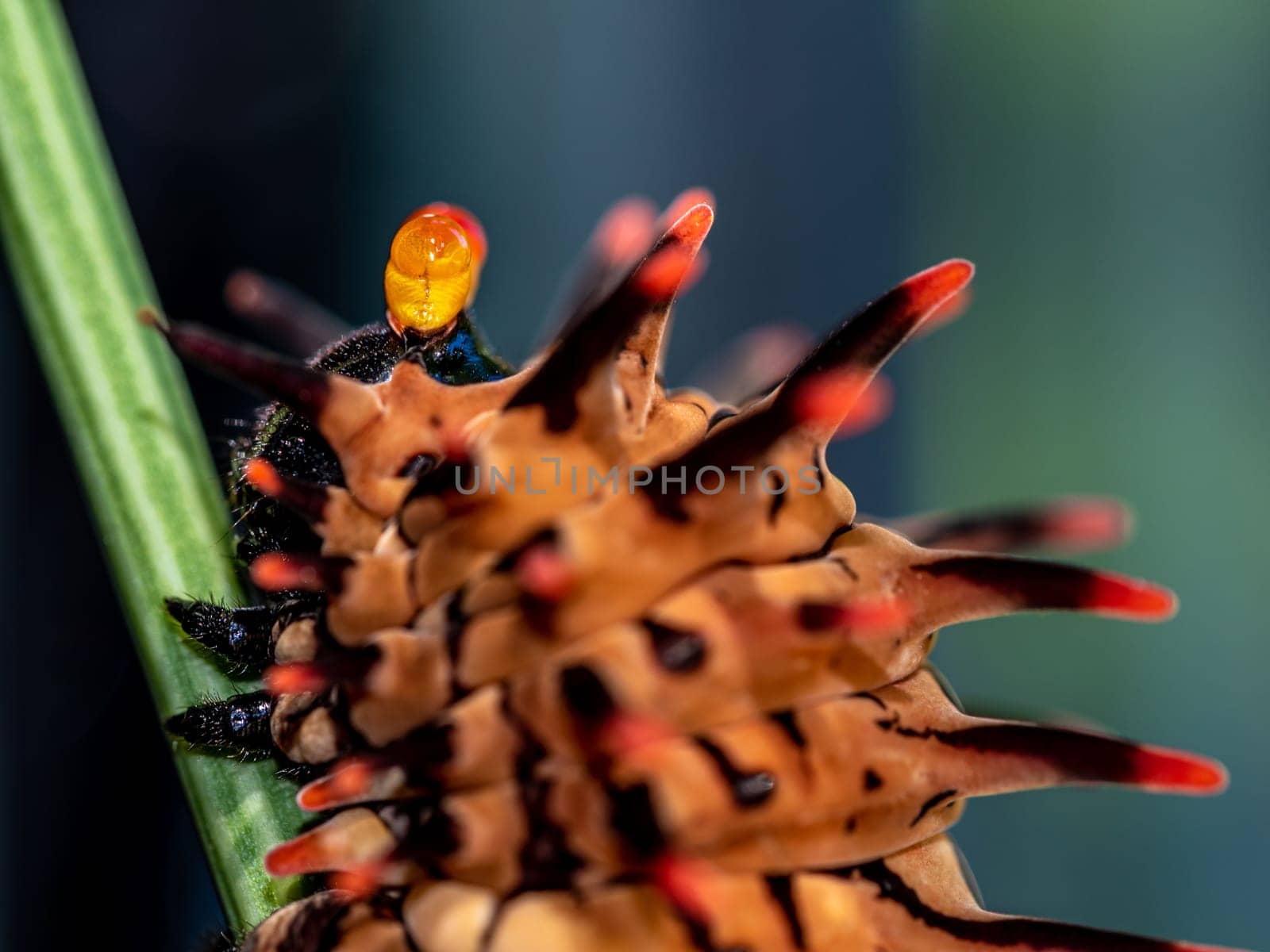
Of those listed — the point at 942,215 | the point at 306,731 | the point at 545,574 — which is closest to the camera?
the point at 545,574

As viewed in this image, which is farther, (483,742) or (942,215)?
(942,215)

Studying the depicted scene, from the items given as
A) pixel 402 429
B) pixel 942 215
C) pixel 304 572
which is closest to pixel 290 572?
pixel 304 572

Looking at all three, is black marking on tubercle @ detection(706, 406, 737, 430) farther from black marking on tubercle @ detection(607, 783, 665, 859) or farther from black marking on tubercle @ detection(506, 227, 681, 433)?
black marking on tubercle @ detection(607, 783, 665, 859)

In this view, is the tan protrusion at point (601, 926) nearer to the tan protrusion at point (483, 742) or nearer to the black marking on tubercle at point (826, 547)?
the tan protrusion at point (483, 742)

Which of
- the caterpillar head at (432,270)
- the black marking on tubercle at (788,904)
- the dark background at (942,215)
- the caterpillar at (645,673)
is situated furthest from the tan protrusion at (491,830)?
the dark background at (942,215)

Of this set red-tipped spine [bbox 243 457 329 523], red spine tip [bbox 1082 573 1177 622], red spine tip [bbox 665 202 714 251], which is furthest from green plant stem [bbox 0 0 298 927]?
red spine tip [bbox 1082 573 1177 622]

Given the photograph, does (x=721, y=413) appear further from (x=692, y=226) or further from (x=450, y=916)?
(x=450, y=916)
